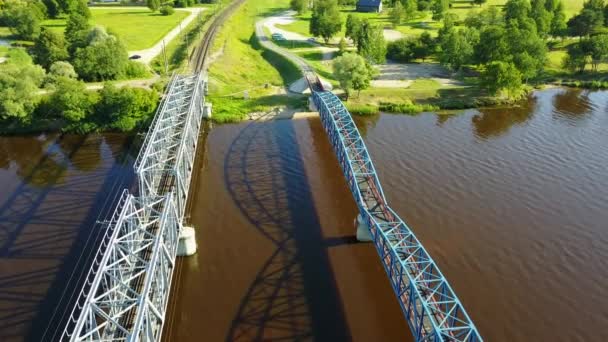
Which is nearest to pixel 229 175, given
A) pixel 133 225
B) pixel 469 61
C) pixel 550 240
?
pixel 133 225

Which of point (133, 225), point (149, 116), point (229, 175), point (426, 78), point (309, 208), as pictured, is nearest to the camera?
point (133, 225)

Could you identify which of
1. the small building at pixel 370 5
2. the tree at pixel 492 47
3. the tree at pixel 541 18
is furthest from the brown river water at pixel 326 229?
the small building at pixel 370 5

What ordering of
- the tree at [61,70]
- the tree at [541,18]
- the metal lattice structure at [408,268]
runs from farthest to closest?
the tree at [541,18] → the tree at [61,70] → the metal lattice structure at [408,268]

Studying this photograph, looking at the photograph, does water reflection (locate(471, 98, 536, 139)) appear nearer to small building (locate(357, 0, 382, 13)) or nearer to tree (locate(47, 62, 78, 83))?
tree (locate(47, 62, 78, 83))

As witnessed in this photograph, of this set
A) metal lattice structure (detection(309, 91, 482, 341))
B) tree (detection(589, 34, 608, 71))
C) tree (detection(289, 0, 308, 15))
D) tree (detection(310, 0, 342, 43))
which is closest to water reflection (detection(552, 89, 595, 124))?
tree (detection(589, 34, 608, 71))

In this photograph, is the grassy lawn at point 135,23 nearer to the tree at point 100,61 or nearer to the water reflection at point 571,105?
the tree at point 100,61

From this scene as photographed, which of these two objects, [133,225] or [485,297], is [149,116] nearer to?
[133,225]

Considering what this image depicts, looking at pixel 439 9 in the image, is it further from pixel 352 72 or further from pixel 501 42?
pixel 352 72

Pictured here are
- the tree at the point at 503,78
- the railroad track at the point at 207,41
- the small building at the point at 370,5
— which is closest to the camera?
the tree at the point at 503,78
